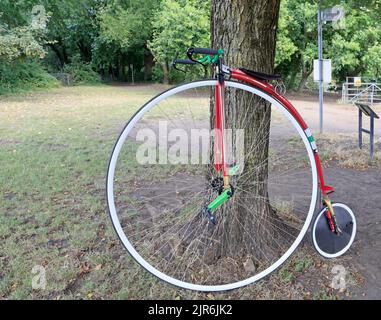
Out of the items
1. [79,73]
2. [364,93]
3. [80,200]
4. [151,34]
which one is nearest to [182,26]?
[151,34]

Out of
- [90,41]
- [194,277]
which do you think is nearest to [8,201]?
[194,277]

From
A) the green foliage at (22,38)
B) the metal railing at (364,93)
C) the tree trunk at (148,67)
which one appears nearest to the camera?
the green foliage at (22,38)

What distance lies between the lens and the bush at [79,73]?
21359 millimetres

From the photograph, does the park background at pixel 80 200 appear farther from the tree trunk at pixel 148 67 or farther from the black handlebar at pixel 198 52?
the tree trunk at pixel 148 67

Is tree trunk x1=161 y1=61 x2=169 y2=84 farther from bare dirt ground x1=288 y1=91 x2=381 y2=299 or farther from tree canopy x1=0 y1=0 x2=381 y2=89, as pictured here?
bare dirt ground x1=288 y1=91 x2=381 y2=299

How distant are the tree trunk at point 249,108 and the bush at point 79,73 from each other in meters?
20.1

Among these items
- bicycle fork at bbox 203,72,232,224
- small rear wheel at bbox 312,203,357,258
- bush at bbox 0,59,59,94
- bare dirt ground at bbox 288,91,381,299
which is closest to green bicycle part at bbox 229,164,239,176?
bicycle fork at bbox 203,72,232,224

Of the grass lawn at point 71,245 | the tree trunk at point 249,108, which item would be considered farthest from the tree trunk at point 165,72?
the tree trunk at point 249,108

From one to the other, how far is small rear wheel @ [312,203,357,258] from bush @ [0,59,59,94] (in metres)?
14.4

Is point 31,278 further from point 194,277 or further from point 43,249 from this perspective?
point 194,277

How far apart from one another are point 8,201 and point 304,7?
1436 centimetres

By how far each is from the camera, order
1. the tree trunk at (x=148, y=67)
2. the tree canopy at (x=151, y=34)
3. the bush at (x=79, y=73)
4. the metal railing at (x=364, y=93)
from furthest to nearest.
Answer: the tree trunk at (x=148, y=67)
the bush at (x=79, y=73)
the metal railing at (x=364, y=93)
the tree canopy at (x=151, y=34)

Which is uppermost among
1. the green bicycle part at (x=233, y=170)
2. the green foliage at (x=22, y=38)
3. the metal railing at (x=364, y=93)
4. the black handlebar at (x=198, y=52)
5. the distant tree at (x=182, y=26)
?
the distant tree at (x=182, y=26)

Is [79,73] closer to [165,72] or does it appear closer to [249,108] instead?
[165,72]
